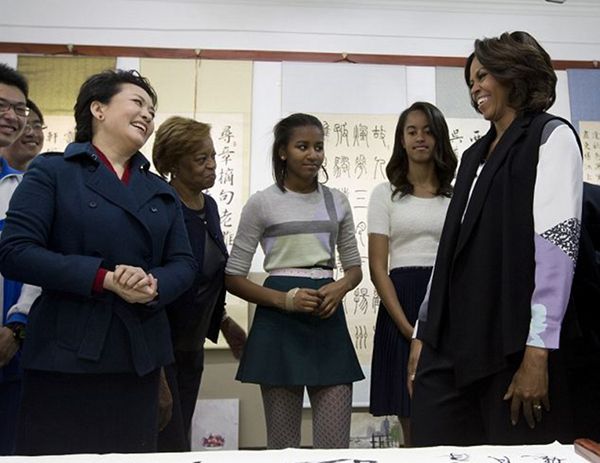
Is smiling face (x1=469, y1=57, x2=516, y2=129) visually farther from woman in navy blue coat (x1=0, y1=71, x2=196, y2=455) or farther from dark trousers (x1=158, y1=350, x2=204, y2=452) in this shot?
dark trousers (x1=158, y1=350, x2=204, y2=452)

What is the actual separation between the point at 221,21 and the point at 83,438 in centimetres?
262

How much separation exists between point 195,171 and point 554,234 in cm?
121

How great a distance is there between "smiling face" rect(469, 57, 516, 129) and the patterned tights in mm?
946

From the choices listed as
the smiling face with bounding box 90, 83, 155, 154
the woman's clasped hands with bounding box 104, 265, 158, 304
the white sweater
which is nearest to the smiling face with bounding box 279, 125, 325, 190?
the white sweater

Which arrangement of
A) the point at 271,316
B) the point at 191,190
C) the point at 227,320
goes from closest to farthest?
the point at 271,316 < the point at 191,190 < the point at 227,320

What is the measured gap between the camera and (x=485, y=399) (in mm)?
1223

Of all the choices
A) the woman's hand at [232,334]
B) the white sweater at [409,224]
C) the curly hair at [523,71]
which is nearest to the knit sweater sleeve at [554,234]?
the curly hair at [523,71]

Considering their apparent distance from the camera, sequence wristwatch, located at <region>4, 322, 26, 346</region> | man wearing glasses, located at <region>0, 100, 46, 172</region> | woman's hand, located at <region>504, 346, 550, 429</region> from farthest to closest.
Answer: man wearing glasses, located at <region>0, 100, 46, 172</region>, wristwatch, located at <region>4, 322, 26, 346</region>, woman's hand, located at <region>504, 346, 550, 429</region>

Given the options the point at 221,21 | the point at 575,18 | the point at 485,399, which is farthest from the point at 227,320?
the point at 575,18

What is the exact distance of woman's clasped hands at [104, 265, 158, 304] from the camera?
1.17 m

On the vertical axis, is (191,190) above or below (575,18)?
below

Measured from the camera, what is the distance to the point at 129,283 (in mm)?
1167

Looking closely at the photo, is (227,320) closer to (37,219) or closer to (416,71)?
(37,219)

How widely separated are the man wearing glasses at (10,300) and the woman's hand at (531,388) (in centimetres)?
123
